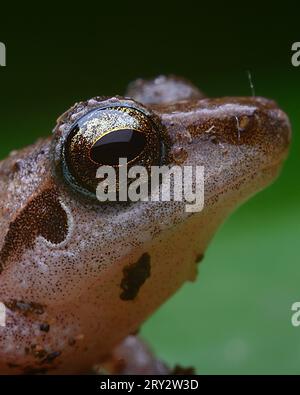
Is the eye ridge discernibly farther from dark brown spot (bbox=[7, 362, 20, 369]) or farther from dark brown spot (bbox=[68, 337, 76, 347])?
dark brown spot (bbox=[7, 362, 20, 369])

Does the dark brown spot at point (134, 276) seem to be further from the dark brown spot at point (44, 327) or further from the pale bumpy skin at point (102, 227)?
the dark brown spot at point (44, 327)

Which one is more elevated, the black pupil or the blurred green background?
the blurred green background

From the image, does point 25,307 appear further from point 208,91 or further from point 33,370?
point 208,91

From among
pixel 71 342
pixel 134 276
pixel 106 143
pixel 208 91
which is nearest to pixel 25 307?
pixel 71 342

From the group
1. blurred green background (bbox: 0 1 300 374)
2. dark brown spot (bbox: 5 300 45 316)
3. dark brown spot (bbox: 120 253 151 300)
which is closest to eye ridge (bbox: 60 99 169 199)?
dark brown spot (bbox: 120 253 151 300)

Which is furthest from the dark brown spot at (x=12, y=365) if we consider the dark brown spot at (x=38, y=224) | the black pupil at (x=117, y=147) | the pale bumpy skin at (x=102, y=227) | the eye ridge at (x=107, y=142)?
the black pupil at (x=117, y=147)

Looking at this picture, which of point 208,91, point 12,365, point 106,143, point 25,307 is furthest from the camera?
point 208,91
